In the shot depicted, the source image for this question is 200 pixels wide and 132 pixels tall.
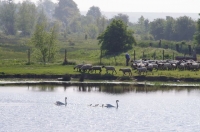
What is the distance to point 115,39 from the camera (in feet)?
303

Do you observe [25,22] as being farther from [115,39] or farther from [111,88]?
[111,88]

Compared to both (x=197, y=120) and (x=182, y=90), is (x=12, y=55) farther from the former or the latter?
(x=197, y=120)

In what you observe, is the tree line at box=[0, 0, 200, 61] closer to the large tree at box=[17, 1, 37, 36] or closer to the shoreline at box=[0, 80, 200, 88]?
the large tree at box=[17, 1, 37, 36]

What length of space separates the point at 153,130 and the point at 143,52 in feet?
157

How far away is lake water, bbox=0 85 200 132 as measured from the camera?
43750 millimetres

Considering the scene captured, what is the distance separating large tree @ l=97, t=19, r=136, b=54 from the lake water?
89.2 feet

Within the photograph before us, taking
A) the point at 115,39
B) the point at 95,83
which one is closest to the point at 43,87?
the point at 95,83

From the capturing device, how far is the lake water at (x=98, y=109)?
43.8m

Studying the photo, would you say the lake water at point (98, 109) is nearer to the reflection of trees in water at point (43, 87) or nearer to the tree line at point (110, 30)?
the reflection of trees in water at point (43, 87)

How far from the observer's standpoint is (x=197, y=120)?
47.2 m

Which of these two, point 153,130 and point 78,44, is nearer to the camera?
point 153,130

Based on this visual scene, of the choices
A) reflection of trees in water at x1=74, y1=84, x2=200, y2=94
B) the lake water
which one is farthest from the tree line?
the lake water

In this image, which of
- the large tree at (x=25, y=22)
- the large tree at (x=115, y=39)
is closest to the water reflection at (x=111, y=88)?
Result: the large tree at (x=115, y=39)

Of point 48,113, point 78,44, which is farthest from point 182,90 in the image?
point 78,44
